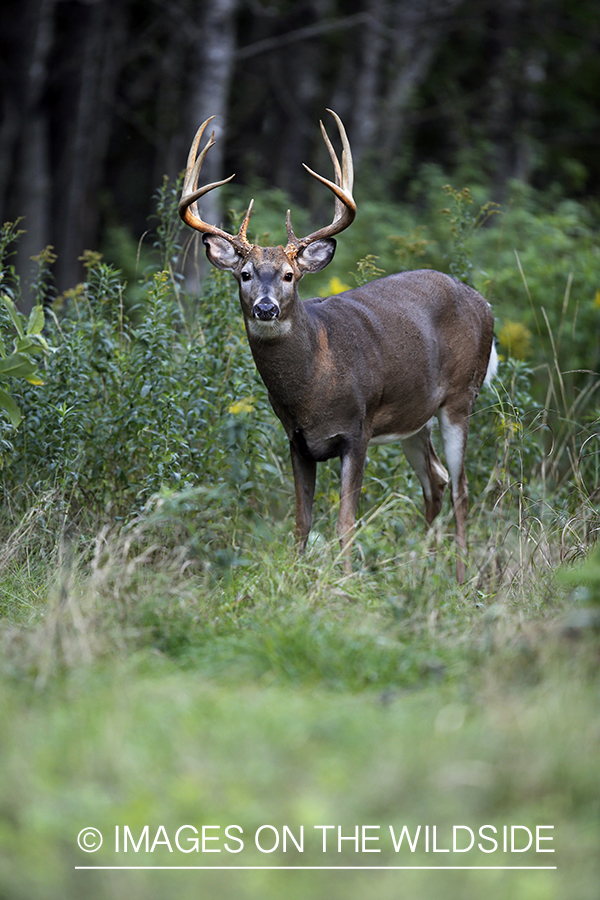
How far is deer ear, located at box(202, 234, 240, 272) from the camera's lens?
17.9 ft

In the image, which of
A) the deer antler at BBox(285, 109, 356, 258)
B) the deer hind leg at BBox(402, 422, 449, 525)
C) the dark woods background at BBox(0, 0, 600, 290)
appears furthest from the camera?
the dark woods background at BBox(0, 0, 600, 290)

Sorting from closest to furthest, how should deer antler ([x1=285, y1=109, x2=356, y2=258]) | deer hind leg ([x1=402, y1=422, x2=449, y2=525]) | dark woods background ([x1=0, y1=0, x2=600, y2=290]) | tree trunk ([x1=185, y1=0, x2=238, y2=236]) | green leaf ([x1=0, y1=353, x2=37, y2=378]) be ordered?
green leaf ([x1=0, y1=353, x2=37, y2=378]), deer antler ([x1=285, y1=109, x2=356, y2=258]), deer hind leg ([x1=402, y1=422, x2=449, y2=525]), tree trunk ([x1=185, y1=0, x2=238, y2=236]), dark woods background ([x1=0, y1=0, x2=600, y2=290])

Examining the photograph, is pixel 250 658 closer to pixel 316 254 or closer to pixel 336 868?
pixel 336 868

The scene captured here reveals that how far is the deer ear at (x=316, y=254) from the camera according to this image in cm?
548

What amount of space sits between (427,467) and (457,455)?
268mm

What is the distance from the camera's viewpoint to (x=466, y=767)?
111 inches

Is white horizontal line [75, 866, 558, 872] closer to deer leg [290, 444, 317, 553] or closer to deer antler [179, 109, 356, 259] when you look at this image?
deer leg [290, 444, 317, 553]

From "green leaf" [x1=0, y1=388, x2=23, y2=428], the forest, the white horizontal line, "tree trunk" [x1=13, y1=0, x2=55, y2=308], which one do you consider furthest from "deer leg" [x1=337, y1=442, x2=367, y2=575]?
"tree trunk" [x1=13, y1=0, x2=55, y2=308]

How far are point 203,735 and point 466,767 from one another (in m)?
0.72

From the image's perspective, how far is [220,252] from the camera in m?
5.47

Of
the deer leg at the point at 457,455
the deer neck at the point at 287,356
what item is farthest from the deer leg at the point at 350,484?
the deer leg at the point at 457,455

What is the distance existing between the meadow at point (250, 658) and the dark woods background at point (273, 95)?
5773 mm

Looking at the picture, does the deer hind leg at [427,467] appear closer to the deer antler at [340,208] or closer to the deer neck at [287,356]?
the deer neck at [287,356]

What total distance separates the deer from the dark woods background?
5463mm
